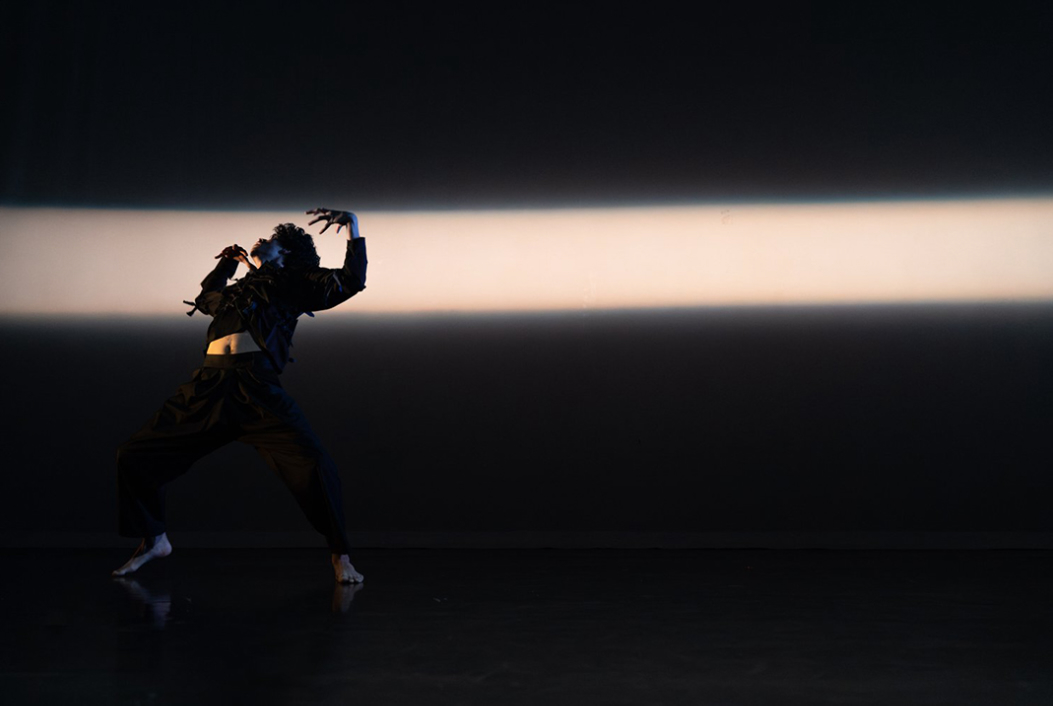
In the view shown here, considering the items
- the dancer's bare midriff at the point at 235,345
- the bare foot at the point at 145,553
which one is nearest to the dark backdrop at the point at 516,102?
the dancer's bare midriff at the point at 235,345

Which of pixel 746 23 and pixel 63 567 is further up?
pixel 746 23

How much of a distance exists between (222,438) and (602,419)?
1.63m

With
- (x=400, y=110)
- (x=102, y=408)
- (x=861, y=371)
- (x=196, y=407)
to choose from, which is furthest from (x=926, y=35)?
(x=102, y=408)

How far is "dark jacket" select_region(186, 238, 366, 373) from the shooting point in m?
2.88

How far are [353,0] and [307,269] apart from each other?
65.9 inches

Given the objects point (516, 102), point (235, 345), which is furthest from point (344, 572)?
point (516, 102)

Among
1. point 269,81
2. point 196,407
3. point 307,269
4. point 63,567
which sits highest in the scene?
point 269,81

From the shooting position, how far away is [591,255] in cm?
392

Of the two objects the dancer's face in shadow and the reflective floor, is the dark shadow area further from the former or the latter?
the dancer's face in shadow

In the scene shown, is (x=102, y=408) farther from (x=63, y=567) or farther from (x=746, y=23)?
(x=746, y=23)

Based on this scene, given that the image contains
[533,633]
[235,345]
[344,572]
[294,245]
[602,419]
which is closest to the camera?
[533,633]

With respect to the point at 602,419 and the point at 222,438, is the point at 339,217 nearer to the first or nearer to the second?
the point at 222,438

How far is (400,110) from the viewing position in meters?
3.95

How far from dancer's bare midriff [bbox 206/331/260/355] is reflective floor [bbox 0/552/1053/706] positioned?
2.45ft
